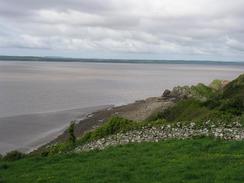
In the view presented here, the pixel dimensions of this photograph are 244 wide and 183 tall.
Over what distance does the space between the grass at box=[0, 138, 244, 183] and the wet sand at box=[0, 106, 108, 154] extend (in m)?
24.4

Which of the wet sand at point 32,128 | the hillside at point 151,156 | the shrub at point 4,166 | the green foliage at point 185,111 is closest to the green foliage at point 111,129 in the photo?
the hillside at point 151,156

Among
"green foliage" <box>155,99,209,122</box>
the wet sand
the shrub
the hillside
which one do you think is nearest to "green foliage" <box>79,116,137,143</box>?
the hillside

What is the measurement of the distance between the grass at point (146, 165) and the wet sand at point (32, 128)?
24.4 metres

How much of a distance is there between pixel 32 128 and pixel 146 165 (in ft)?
139

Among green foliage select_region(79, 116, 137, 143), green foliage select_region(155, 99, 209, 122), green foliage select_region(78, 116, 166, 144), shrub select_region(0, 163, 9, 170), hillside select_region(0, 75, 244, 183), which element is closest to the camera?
hillside select_region(0, 75, 244, 183)

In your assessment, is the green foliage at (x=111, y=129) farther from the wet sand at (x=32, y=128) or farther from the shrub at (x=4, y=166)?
the wet sand at (x=32, y=128)

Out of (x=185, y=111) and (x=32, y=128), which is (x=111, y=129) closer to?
(x=185, y=111)

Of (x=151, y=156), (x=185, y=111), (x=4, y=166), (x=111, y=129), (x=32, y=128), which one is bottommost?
(x=32, y=128)

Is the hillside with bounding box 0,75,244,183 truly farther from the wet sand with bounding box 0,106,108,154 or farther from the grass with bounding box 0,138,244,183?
the wet sand with bounding box 0,106,108,154

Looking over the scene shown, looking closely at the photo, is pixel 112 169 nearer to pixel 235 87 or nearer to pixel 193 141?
pixel 193 141

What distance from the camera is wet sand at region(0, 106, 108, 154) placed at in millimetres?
47906

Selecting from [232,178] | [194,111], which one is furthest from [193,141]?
[194,111]

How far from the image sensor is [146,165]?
57.7 ft

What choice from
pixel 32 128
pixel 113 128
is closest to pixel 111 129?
pixel 113 128
